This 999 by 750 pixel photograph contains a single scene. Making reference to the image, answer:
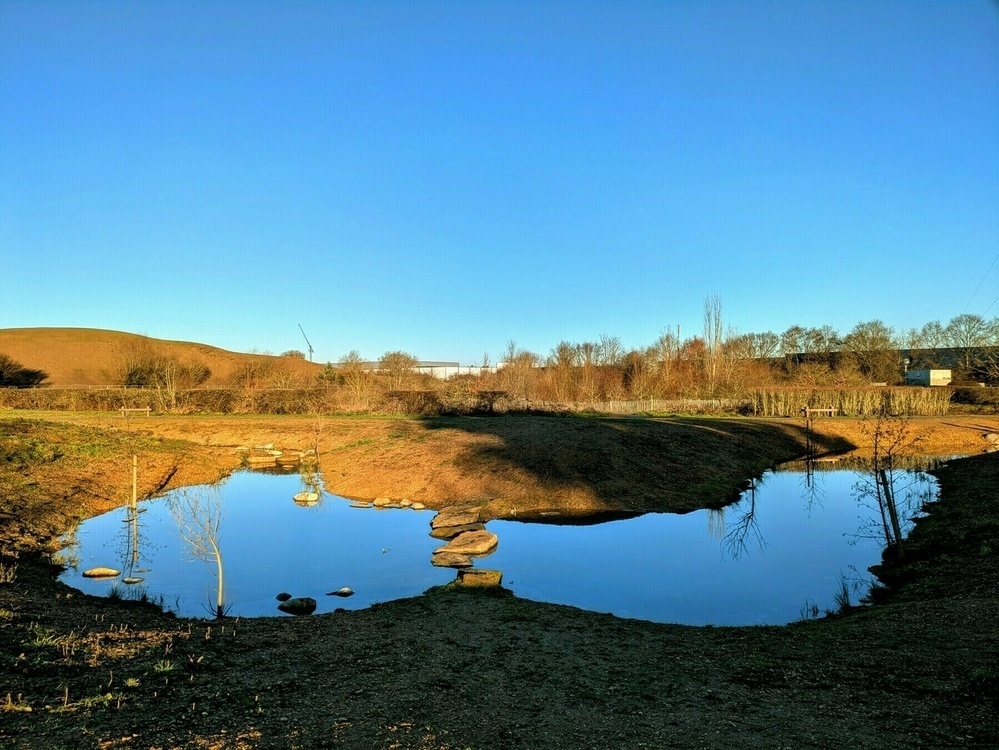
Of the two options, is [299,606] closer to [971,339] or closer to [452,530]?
[452,530]

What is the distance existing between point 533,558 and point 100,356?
8922 cm

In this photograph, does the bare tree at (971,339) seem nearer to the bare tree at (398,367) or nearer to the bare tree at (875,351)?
the bare tree at (875,351)

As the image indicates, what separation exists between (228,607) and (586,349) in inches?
2215

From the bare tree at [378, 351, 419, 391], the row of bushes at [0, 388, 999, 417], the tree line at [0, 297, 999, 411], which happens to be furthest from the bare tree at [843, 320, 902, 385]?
the bare tree at [378, 351, 419, 391]

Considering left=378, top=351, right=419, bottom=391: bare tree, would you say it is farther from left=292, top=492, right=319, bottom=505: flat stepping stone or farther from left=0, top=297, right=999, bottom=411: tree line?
left=292, top=492, right=319, bottom=505: flat stepping stone

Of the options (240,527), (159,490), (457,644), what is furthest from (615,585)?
(159,490)

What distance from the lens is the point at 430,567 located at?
1472 centimetres

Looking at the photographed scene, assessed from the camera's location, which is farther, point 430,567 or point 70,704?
point 430,567

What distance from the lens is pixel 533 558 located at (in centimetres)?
1554

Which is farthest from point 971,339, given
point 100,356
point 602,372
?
point 100,356

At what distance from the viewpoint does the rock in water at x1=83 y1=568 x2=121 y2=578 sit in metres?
13.5

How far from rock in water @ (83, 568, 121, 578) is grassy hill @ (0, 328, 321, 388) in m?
43.1

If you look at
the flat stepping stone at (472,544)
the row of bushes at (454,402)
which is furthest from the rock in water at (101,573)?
the row of bushes at (454,402)

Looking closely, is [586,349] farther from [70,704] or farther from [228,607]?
[70,704]
